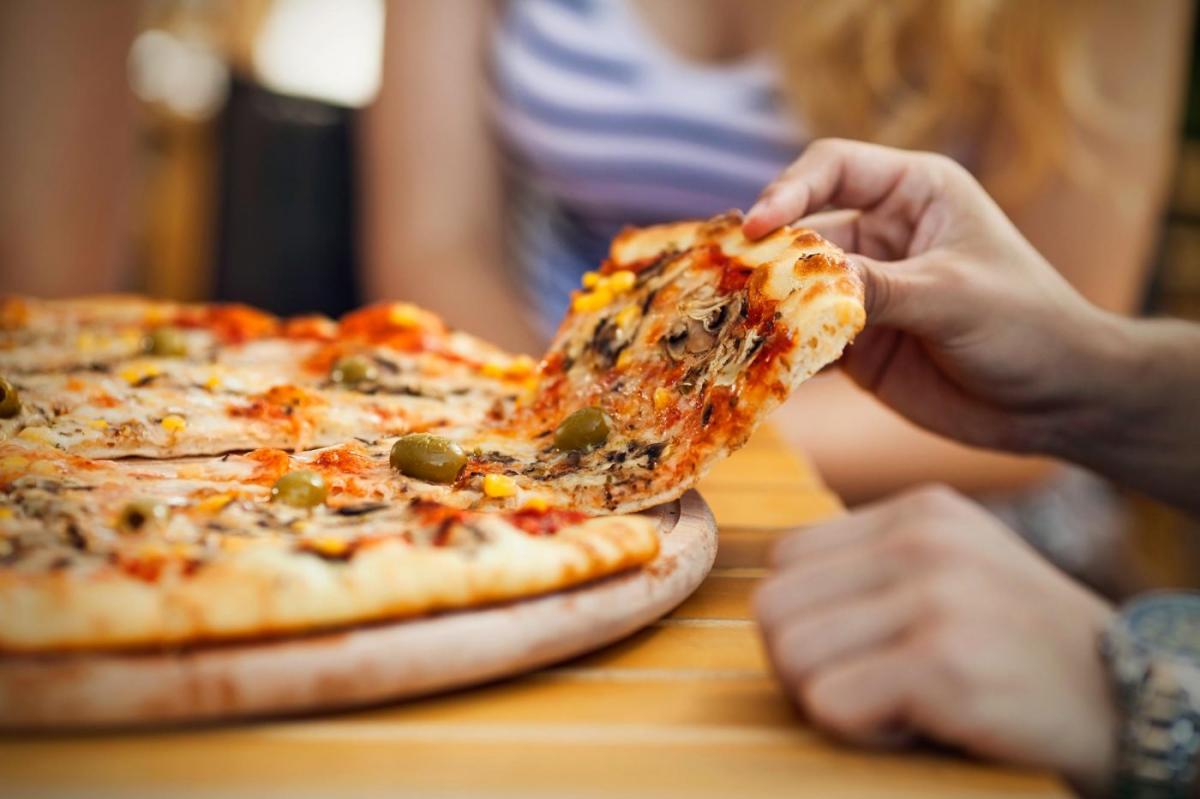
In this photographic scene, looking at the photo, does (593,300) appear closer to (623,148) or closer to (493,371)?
(493,371)

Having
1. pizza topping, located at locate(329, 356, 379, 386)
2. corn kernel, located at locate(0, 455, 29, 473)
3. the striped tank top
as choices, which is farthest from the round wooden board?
the striped tank top

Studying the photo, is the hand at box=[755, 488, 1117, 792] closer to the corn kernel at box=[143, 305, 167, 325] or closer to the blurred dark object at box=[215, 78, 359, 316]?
the corn kernel at box=[143, 305, 167, 325]

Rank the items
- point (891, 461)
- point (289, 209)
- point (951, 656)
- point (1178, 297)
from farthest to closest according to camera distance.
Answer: point (1178, 297) < point (289, 209) < point (891, 461) < point (951, 656)

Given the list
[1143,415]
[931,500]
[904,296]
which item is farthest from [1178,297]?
[931,500]

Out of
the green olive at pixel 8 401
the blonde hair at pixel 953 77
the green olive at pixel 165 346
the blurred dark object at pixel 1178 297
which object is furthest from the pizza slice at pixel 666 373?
the blurred dark object at pixel 1178 297

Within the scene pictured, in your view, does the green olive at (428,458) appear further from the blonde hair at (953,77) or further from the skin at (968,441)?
the blonde hair at (953,77)

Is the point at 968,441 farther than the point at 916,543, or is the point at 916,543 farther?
the point at 968,441
